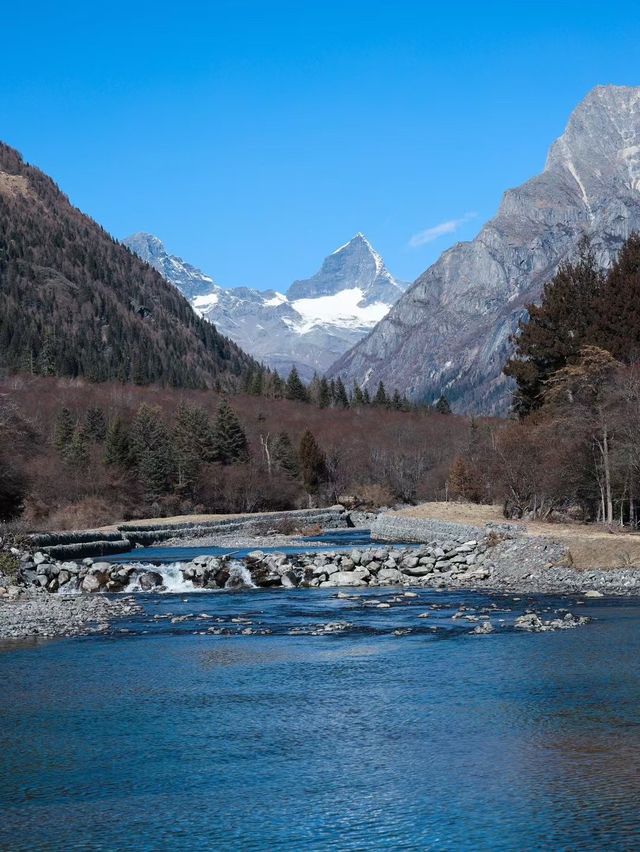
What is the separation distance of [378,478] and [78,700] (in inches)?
4464

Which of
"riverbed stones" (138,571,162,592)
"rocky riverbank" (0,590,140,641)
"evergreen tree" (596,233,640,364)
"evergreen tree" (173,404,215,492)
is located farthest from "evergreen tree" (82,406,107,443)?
"rocky riverbank" (0,590,140,641)

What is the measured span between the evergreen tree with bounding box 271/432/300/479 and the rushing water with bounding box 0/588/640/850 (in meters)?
91.7

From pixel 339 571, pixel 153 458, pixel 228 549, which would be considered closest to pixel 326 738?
pixel 339 571

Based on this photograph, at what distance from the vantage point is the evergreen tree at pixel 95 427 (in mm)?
110250

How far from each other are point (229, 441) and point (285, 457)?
28.7 feet

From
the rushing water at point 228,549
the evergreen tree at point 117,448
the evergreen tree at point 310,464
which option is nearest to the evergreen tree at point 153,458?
the evergreen tree at point 117,448

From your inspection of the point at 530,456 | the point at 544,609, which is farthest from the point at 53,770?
the point at 530,456

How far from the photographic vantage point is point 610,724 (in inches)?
661

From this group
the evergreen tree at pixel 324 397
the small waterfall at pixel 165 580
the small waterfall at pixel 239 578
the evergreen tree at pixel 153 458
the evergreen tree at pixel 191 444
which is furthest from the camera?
the evergreen tree at pixel 324 397

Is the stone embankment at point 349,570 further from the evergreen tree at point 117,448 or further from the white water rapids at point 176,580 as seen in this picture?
the evergreen tree at point 117,448

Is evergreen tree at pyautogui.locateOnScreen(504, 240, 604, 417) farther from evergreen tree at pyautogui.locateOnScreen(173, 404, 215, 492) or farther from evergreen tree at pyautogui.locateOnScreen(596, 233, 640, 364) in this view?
evergreen tree at pyautogui.locateOnScreen(173, 404, 215, 492)

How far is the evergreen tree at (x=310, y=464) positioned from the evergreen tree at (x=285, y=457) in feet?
3.00

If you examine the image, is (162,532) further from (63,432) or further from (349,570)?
(349,570)

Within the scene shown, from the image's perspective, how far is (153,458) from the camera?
98312mm
